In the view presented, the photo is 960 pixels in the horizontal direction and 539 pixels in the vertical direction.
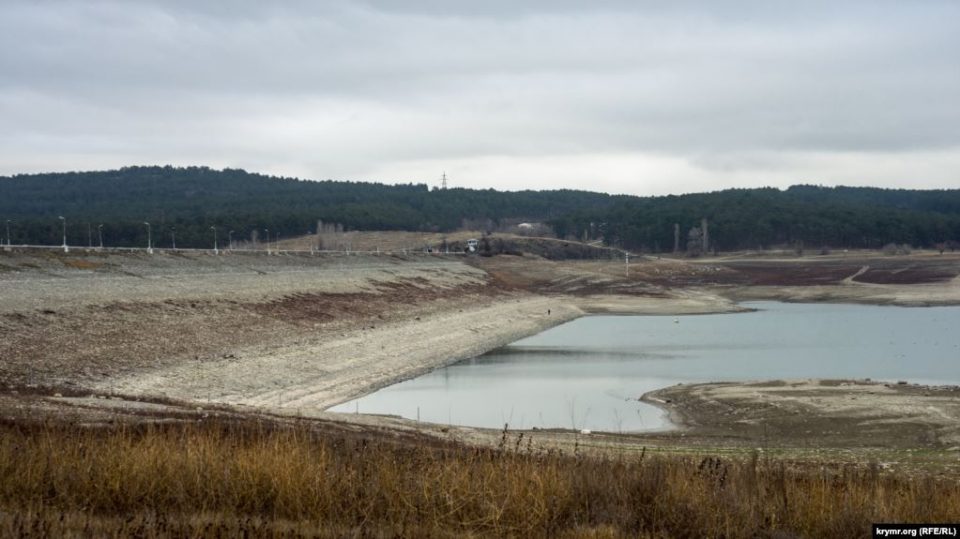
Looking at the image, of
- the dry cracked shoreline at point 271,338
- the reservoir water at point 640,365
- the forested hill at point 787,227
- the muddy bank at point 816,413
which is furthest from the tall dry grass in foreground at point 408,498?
the forested hill at point 787,227

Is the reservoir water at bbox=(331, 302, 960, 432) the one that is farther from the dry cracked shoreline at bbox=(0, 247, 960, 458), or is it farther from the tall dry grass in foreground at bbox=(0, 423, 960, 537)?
the tall dry grass in foreground at bbox=(0, 423, 960, 537)

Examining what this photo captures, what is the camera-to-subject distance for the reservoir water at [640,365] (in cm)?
3017

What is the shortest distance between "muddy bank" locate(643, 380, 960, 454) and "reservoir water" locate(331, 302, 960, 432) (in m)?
1.60

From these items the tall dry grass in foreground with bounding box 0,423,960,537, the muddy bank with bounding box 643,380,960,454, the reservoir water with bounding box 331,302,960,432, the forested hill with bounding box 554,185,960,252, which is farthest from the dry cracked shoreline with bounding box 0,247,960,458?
the forested hill with bounding box 554,185,960,252

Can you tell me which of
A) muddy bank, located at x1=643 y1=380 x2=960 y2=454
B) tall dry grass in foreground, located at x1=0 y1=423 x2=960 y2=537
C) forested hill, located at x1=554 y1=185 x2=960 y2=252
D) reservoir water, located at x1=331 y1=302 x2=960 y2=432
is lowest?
reservoir water, located at x1=331 y1=302 x2=960 y2=432

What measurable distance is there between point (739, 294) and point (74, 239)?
3223 inches

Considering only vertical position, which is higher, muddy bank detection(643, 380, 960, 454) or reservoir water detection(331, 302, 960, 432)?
muddy bank detection(643, 380, 960, 454)

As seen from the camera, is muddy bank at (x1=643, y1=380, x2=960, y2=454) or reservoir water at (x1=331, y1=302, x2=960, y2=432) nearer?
muddy bank at (x1=643, y1=380, x2=960, y2=454)

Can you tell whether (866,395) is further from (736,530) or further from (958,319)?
(958,319)

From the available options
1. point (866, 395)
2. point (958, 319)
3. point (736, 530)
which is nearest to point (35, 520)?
point (736, 530)

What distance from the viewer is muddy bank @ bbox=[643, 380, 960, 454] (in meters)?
22.9

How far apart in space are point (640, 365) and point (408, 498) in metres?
35.0

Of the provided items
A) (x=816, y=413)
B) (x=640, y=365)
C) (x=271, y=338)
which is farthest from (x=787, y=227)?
(x=816, y=413)

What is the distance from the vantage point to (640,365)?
43.6m
